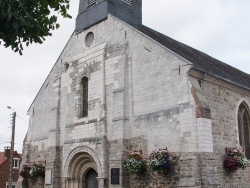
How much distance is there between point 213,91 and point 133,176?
473 cm

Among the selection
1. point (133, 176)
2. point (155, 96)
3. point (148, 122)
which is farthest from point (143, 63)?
point (133, 176)

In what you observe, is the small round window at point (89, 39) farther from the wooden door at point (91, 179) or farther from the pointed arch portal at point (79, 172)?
the wooden door at point (91, 179)

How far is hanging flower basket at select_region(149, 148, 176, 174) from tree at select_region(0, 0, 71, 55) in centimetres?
709

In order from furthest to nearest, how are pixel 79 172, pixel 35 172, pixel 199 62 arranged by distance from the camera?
pixel 35 172 → pixel 79 172 → pixel 199 62

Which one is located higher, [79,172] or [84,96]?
[84,96]

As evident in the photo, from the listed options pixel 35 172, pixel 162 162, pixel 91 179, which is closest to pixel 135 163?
pixel 162 162

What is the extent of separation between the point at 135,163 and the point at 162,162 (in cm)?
135

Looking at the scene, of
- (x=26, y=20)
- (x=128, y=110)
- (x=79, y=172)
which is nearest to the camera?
(x=26, y=20)

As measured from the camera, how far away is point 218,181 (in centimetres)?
1274

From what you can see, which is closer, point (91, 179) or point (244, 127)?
point (244, 127)

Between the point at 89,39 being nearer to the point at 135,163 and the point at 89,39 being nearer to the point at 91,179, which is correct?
the point at 91,179

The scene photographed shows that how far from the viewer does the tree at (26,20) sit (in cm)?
642

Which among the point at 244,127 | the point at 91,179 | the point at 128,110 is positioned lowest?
the point at 91,179

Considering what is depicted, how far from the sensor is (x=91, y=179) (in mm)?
16844
